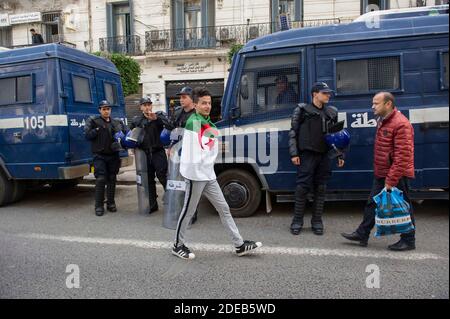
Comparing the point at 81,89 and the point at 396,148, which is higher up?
the point at 81,89

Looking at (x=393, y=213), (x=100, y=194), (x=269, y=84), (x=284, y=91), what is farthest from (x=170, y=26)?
(x=393, y=213)

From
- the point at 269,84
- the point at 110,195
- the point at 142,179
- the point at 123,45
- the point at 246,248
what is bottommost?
the point at 246,248

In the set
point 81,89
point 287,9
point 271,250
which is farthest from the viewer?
point 287,9

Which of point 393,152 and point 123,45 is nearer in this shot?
point 393,152

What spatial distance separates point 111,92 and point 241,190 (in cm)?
399

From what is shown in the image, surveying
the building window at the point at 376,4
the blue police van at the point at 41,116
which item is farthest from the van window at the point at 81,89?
the building window at the point at 376,4

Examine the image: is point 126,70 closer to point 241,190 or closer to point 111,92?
point 111,92

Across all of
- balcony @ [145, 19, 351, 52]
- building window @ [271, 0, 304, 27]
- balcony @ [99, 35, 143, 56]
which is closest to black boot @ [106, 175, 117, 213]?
balcony @ [145, 19, 351, 52]

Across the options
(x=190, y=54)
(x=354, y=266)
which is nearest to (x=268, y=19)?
(x=190, y=54)

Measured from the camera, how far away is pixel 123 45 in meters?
17.7

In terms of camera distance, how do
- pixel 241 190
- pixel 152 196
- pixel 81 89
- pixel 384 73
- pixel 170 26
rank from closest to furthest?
pixel 384 73
pixel 241 190
pixel 152 196
pixel 81 89
pixel 170 26

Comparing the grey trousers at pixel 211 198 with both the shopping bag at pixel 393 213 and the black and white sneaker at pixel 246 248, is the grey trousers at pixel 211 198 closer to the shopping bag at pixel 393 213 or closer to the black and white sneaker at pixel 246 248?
the black and white sneaker at pixel 246 248
